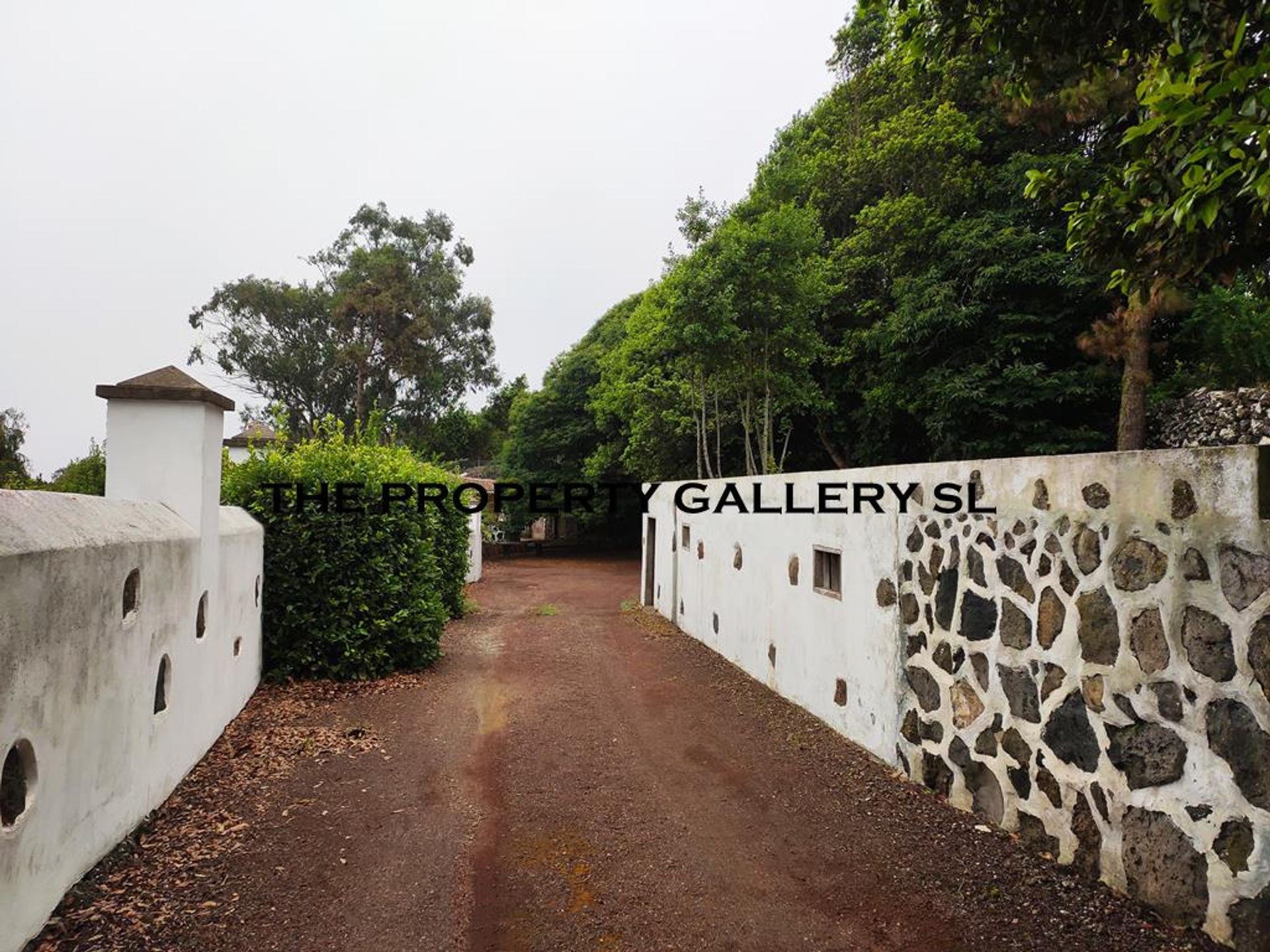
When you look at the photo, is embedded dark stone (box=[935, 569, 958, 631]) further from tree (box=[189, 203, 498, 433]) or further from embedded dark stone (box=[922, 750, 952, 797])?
tree (box=[189, 203, 498, 433])

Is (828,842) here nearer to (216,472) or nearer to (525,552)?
(216,472)

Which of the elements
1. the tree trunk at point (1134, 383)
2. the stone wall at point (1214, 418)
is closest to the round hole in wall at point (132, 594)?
the tree trunk at point (1134, 383)

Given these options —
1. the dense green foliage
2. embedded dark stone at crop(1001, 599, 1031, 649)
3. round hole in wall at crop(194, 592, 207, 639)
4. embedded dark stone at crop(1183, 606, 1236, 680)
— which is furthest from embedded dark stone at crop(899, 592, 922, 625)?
round hole in wall at crop(194, 592, 207, 639)

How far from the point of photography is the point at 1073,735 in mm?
3207

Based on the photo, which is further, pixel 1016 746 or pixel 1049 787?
pixel 1016 746

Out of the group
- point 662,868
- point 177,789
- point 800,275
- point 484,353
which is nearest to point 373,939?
point 662,868

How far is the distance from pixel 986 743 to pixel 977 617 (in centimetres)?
72

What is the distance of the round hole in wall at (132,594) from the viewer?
10.9 ft

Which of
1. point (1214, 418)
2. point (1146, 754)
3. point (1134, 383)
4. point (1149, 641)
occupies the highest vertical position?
point (1134, 383)

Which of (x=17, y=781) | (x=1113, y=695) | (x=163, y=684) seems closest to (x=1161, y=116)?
(x=1113, y=695)

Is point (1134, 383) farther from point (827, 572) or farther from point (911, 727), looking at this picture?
point (911, 727)

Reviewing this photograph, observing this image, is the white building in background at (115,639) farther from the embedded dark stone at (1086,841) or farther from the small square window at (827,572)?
the small square window at (827,572)

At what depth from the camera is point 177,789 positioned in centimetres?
409

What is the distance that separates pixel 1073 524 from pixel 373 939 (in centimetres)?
379
